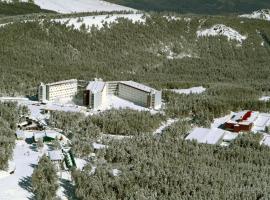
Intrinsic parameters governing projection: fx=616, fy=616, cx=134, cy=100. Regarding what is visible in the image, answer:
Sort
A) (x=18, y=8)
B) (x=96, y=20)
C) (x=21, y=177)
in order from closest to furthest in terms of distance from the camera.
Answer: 1. (x=21, y=177)
2. (x=96, y=20)
3. (x=18, y=8)

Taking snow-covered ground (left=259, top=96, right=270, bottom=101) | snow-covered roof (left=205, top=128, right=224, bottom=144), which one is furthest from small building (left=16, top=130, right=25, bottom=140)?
snow-covered ground (left=259, top=96, right=270, bottom=101)

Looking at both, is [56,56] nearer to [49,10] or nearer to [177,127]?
[177,127]

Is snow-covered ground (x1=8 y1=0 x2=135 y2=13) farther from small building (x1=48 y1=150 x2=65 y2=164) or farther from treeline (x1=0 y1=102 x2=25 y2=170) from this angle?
small building (x1=48 y1=150 x2=65 y2=164)

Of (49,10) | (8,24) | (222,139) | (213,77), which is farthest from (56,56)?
(49,10)

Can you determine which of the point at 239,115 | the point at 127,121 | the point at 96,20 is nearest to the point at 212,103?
the point at 239,115

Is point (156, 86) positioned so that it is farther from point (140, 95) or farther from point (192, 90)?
point (140, 95)

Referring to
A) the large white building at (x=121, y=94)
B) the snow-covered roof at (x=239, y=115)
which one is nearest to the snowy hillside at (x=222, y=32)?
the large white building at (x=121, y=94)

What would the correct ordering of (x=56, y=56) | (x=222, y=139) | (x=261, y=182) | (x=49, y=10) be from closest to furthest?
1. (x=261, y=182)
2. (x=222, y=139)
3. (x=56, y=56)
4. (x=49, y=10)
